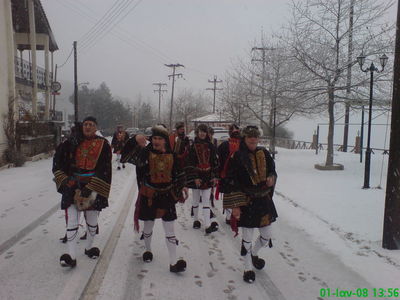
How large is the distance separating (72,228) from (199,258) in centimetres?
182

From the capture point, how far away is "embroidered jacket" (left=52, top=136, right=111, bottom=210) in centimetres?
456

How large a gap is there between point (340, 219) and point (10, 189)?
8711 millimetres

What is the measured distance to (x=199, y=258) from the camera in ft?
16.8

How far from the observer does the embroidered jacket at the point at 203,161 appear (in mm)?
6445

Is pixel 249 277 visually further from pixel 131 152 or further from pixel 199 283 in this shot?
pixel 131 152

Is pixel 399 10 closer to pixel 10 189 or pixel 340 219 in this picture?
pixel 340 219

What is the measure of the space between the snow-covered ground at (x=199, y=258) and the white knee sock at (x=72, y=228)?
27cm

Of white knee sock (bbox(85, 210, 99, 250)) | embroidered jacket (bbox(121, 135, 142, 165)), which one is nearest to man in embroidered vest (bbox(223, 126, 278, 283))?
embroidered jacket (bbox(121, 135, 142, 165))

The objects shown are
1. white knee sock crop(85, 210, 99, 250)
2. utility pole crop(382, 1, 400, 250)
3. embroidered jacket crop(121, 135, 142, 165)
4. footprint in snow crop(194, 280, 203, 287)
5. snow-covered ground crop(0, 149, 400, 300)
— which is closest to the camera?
snow-covered ground crop(0, 149, 400, 300)

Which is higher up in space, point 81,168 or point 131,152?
point 131,152

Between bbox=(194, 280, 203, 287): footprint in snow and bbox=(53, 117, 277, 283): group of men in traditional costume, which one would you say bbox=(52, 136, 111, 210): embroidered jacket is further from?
bbox=(194, 280, 203, 287): footprint in snow

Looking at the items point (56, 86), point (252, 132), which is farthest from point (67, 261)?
point (56, 86)

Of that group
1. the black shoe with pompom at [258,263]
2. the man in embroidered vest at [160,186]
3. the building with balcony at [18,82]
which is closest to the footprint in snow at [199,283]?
the man in embroidered vest at [160,186]

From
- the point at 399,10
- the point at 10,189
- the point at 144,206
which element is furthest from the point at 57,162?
the point at 10,189
